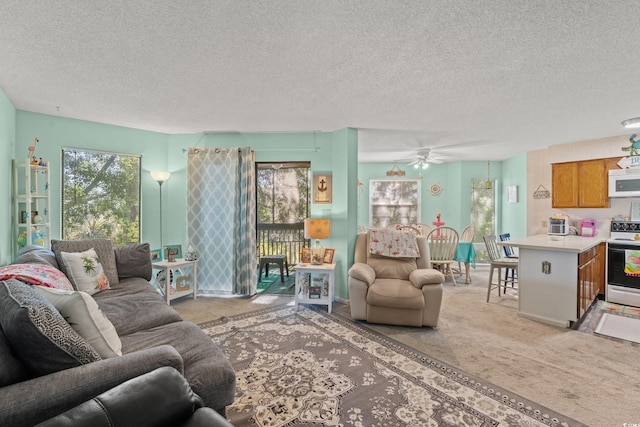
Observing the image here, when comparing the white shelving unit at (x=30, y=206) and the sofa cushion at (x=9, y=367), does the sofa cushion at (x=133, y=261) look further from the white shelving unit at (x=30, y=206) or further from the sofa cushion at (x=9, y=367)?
the sofa cushion at (x=9, y=367)

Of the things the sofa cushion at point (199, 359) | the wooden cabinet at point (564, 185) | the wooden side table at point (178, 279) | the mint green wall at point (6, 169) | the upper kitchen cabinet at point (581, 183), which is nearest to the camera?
the sofa cushion at point (199, 359)

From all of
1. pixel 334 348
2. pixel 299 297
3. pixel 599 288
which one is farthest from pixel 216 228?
pixel 599 288

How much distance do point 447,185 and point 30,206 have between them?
24.5 ft

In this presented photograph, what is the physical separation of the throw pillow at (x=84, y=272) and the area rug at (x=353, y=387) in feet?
3.92

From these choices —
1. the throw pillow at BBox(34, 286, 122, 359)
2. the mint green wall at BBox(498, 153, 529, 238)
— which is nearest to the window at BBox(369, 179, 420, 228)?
the mint green wall at BBox(498, 153, 529, 238)

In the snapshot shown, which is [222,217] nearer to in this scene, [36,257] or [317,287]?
[317,287]

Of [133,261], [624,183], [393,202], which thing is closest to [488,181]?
[393,202]

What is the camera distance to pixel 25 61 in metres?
2.34

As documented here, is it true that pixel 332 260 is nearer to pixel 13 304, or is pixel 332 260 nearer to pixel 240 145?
pixel 240 145

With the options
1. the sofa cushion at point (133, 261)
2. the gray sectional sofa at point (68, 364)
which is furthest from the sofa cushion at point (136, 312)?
the sofa cushion at point (133, 261)

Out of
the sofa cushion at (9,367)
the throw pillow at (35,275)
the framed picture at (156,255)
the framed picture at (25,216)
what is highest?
the framed picture at (25,216)

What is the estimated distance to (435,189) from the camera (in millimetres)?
7219

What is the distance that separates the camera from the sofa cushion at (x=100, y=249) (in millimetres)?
3020

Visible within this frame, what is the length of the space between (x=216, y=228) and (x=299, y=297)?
1.76 meters
